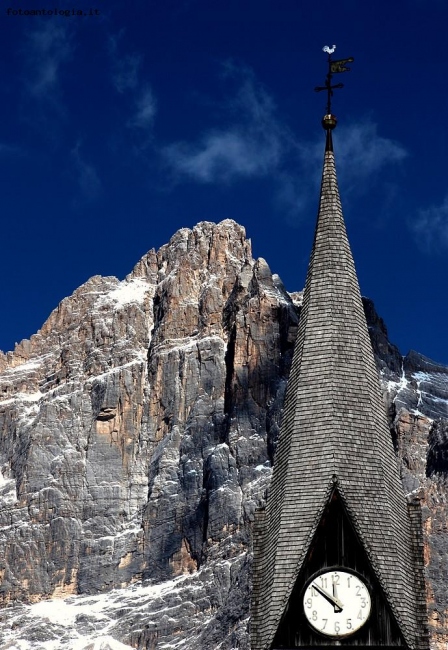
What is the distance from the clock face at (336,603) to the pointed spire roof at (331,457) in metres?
0.50

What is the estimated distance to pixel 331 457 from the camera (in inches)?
1423

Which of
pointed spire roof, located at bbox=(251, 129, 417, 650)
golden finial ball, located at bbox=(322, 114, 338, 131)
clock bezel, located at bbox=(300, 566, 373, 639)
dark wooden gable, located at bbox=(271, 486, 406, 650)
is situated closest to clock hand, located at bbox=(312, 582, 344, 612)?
clock bezel, located at bbox=(300, 566, 373, 639)

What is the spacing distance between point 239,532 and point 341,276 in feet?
511

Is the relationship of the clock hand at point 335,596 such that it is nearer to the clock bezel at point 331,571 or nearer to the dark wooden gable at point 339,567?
the clock bezel at point 331,571

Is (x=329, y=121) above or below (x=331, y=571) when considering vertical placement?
above

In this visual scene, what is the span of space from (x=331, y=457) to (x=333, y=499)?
1244 millimetres

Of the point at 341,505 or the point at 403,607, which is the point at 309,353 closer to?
the point at 341,505

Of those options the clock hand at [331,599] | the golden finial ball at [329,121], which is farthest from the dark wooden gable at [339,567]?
the golden finial ball at [329,121]

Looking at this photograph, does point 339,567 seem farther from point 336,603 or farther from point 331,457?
point 331,457

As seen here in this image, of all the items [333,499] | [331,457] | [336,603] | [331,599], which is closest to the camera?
[336,603]

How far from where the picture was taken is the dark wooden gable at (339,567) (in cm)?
3372

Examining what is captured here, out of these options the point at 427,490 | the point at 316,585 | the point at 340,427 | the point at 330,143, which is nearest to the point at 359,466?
the point at 340,427

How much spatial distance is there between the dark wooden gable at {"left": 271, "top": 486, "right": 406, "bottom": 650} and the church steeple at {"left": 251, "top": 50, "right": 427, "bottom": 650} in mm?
23

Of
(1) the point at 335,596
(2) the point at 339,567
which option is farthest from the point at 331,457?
(1) the point at 335,596
